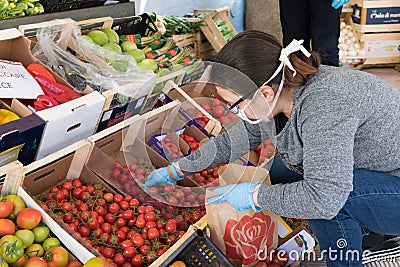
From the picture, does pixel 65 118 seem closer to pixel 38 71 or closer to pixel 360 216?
pixel 38 71

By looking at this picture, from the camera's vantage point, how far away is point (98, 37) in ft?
8.63

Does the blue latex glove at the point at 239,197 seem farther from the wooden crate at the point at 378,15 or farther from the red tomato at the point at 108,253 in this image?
the wooden crate at the point at 378,15

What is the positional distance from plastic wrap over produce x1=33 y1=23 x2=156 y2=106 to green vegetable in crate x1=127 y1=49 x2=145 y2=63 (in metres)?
0.16

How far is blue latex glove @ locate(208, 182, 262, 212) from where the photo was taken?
5.42 feet

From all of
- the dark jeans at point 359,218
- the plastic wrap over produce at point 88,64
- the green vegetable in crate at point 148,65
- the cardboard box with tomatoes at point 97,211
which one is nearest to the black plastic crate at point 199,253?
the cardboard box with tomatoes at point 97,211

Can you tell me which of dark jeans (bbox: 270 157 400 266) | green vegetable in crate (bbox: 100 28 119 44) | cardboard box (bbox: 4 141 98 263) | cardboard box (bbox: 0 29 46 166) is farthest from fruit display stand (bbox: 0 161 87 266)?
green vegetable in crate (bbox: 100 28 119 44)

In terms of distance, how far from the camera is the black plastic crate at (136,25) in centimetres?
294

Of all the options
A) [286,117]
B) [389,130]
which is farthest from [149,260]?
[389,130]

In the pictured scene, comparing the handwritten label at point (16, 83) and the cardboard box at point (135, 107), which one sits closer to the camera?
the handwritten label at point (16, 83)

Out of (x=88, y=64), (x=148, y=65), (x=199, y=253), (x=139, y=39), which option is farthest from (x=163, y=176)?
(x=139, y=39)

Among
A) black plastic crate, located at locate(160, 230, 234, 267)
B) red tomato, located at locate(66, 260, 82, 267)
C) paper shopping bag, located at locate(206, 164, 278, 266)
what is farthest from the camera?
paper shopping bag, located at locate(206, 164, 278, 266)

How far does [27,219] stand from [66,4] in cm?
156

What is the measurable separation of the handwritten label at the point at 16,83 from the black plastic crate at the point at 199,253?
2.93 ft

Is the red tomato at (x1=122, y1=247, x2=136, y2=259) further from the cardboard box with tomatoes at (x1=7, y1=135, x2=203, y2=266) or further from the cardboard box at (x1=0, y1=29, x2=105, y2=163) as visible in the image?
the cardboard box at (x1=0, y1=29, x2=105, y2=163)
